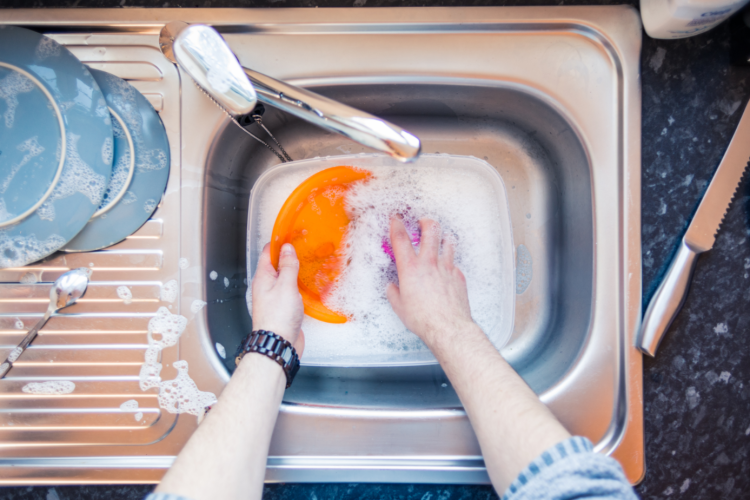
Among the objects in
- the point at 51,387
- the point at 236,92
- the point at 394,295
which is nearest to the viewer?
the point at 236,92

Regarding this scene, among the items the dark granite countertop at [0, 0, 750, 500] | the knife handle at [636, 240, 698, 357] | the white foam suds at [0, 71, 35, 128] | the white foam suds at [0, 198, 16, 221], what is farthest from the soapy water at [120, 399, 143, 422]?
the knife handle at [636, 240, 698, 357]

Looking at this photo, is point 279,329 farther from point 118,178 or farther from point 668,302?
point 668,302

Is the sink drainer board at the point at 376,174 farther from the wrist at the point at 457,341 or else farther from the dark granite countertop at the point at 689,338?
the dark granite countertop at the point at 689,338

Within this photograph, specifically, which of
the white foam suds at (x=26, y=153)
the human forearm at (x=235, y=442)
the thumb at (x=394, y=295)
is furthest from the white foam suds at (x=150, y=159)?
the thumb at (x=394, y=295)

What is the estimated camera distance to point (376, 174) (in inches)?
28.7

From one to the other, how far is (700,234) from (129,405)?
3.05 ft

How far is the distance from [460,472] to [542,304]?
0.33 metres

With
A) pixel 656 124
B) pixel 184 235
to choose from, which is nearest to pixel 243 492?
pixel 184 235

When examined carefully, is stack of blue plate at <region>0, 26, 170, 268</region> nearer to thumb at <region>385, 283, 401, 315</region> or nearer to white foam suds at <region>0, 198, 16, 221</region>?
white foam suds at <region>0, 198, 16, 221</region>

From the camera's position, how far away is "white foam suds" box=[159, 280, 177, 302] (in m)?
0.62

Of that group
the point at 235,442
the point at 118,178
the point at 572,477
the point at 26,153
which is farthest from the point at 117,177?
the point at 572,477

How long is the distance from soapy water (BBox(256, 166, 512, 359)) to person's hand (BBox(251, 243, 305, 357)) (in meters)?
0.07

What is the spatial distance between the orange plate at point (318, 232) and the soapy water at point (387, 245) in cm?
2

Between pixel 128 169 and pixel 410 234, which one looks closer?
pixel 128 169
